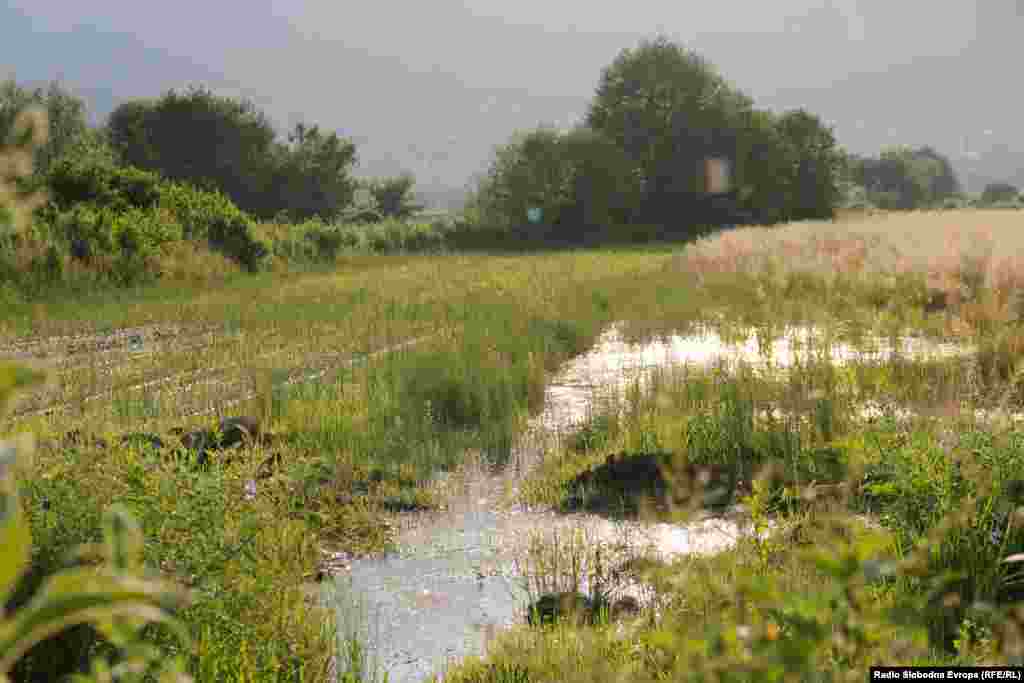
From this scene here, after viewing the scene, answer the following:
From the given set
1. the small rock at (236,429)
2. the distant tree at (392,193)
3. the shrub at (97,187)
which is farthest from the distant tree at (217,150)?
the small rock at (236,429)

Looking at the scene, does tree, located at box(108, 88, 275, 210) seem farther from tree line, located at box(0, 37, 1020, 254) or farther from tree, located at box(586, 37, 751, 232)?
tree, located at box(586, 37, 751, 232)

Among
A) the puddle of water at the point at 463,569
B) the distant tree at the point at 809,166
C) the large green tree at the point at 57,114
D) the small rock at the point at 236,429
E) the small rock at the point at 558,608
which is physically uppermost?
the large green tree at the point at 57,114

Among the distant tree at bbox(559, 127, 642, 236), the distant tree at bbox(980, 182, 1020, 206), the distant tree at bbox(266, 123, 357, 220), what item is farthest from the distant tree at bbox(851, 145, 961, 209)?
the distant tree at bbox(266, 123, 357, 220)

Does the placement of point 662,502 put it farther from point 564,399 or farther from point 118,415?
point 118,415

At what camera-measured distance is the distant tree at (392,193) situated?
269ft

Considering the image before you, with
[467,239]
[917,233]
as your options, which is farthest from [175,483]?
[467,239]

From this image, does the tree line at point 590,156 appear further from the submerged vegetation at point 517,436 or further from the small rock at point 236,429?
the small rock at point 236,429

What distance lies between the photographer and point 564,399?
28.8 ft

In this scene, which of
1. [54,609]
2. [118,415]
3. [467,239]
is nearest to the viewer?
[54,609]

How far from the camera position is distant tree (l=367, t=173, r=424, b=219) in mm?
81875

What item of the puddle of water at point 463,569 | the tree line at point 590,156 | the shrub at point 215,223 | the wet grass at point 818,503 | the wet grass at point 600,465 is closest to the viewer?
the wet grass at point 818,503

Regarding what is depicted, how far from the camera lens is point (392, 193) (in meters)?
83.4

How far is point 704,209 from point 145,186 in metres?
37.0

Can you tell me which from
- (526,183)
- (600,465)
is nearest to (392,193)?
(526,183)
